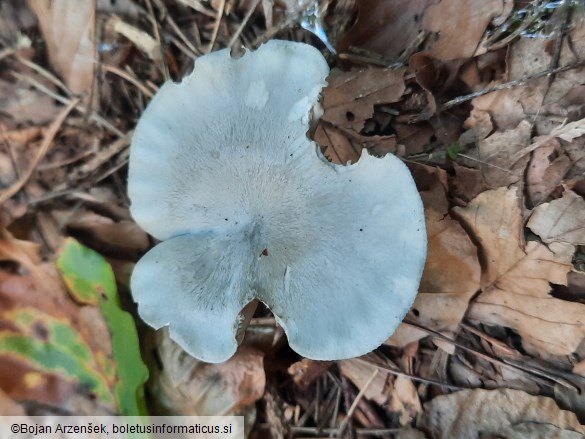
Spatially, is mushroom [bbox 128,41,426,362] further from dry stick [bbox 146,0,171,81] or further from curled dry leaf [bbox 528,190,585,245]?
curled dry leaf [bbox 528,190,585,245]

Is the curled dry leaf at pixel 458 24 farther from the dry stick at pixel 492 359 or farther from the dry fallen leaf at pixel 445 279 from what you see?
the dry stick at pixel 492 359

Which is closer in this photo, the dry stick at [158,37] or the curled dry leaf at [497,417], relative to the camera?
the curled dry leaf at [497,417]

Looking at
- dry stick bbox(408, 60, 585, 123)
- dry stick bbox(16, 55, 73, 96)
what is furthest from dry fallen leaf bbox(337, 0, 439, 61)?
dry stick bbox(16, 55, 73, 96)

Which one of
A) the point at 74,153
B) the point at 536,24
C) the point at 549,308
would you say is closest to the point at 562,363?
the point at 549,308

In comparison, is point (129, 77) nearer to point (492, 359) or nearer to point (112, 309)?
point (112, 309)

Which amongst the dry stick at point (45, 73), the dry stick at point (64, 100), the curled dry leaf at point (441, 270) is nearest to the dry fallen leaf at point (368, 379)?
the curled dry leaf at point (441, 270)

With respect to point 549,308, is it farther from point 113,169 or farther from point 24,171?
point 24,171

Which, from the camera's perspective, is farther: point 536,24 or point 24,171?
point 24,171
